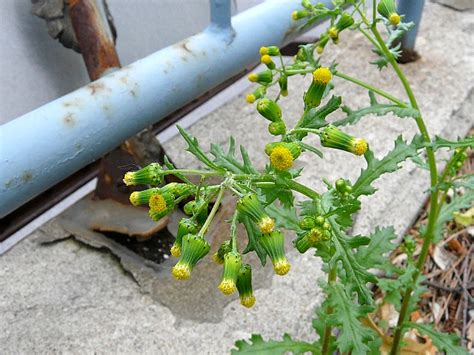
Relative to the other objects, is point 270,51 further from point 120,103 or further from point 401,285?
point 401,285

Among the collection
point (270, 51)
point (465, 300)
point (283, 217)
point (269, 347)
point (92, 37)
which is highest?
point (270, 51)

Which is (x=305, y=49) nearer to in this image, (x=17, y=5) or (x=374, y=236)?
(x=374, y=236)

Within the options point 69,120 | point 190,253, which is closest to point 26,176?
point 69,120

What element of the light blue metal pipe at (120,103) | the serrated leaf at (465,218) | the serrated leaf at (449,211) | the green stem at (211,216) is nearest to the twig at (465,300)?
the serrated leaf at (465,218)

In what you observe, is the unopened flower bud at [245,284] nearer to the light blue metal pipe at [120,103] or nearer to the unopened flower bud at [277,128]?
the unopened flower bud at [277,128]

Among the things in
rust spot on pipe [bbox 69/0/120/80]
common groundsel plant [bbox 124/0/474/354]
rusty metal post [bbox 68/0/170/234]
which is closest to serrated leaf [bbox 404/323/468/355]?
common groundsel plant [bbox 124/0/474/354]

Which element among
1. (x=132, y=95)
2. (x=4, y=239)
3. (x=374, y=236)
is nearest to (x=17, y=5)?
(x=132, y=95)
